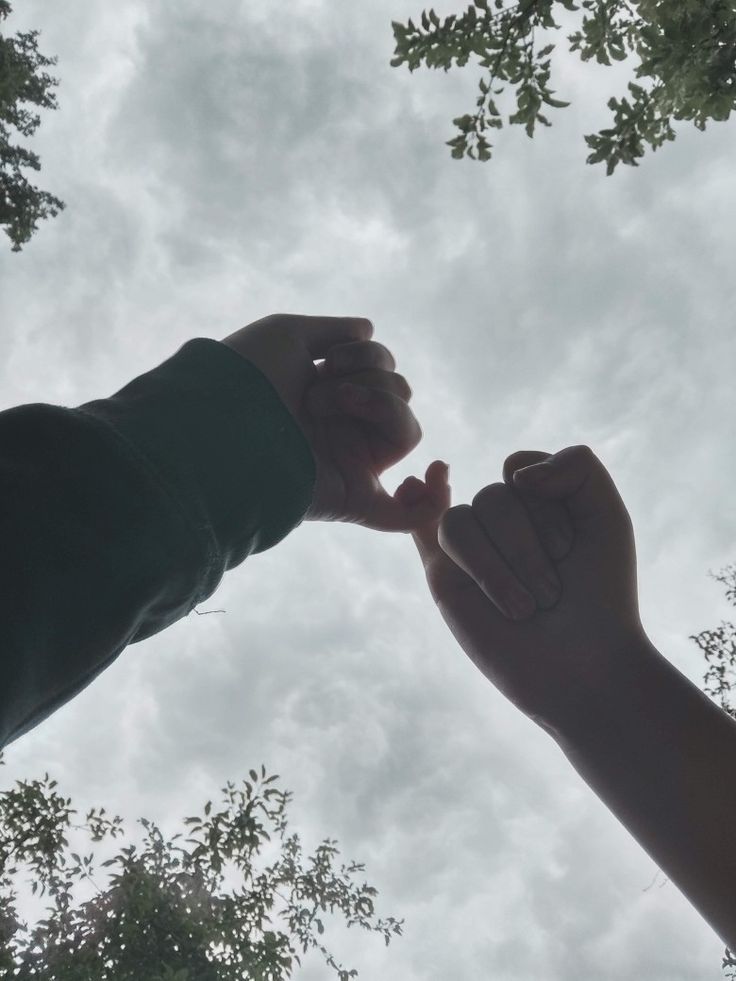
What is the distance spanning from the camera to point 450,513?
1.82m

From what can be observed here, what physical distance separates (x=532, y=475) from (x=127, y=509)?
3.50ft

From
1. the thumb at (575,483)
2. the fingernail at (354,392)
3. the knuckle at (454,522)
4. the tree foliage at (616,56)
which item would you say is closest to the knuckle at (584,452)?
the thumb at (575,483)

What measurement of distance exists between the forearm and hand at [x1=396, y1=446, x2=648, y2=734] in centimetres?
6

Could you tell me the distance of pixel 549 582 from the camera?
1776 millimetres

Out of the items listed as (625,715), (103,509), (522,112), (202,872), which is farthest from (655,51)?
(202,872)

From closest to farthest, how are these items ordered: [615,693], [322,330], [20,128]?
[615,693] → [322,330] → [20,128]

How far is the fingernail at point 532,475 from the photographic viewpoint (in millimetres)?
1810

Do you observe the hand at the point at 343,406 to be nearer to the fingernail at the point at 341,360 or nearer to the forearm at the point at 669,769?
the fingernail at the point at 341,360

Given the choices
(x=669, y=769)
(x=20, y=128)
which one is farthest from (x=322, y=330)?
(x=20, y=128)

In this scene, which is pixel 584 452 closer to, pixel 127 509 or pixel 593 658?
pixel 593 658

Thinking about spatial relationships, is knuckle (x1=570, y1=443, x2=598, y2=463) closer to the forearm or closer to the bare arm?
the bare arm

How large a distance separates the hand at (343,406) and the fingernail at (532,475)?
448mm

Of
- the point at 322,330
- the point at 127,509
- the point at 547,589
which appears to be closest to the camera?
the point at 127,509

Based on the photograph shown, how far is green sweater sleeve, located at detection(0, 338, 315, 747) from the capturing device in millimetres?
1089
